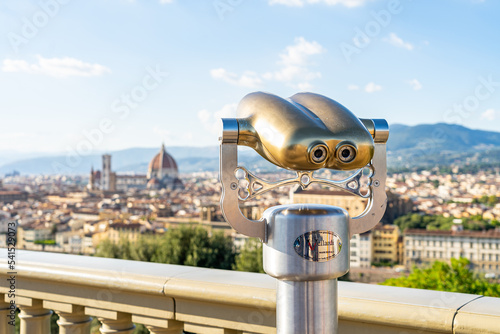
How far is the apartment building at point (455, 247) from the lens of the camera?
86.1 ft

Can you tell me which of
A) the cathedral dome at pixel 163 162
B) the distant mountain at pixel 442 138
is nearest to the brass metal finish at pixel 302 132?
the distant mountain at pixel 442 138

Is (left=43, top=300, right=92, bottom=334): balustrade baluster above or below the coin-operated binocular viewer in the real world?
below

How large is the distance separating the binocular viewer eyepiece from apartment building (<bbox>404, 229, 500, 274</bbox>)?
1077 inches

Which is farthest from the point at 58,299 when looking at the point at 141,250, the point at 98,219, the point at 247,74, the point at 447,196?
the point at 247,74

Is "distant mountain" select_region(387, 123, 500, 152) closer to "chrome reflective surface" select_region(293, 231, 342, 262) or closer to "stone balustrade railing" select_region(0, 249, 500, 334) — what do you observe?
"stone balustrade railing" select_region(0, 249, 500, 334)

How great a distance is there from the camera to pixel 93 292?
97 centimetres

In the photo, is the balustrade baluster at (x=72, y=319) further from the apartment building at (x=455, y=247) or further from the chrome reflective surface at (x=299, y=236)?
the apartment building at (x=455, y=247)

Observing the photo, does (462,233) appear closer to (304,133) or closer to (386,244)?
(386,244)

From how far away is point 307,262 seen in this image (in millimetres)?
532

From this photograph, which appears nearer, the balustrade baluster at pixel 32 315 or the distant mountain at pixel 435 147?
the balustrade baluster at pixel 32 315

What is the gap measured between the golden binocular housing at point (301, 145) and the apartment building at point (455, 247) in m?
27.3

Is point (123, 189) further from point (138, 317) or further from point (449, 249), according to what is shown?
point (138, 317)

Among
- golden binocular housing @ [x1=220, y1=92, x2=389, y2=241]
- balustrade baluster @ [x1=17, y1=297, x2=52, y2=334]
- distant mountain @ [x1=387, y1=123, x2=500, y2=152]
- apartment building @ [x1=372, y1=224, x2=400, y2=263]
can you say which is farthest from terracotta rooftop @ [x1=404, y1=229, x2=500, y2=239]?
golden binocular housing @ [x1=220, y1=92, x2=389, y2=241]

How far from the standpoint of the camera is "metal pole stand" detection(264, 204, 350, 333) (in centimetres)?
53
